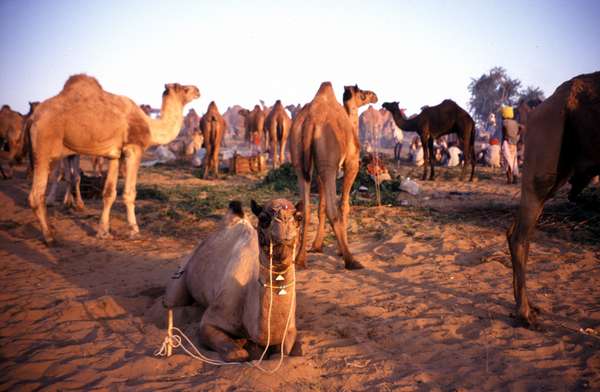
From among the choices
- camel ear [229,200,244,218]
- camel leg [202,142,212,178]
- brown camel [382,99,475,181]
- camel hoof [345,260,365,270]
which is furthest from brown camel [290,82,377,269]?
camel leg [202,142,212,178]

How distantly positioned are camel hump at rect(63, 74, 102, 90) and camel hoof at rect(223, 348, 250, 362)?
6339 millimetres

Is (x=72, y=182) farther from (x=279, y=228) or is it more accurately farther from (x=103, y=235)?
(x=279, y=228)

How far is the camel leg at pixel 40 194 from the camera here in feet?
22.8

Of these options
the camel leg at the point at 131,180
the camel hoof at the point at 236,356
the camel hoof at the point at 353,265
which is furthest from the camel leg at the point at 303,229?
the camel leg at the point at 131,180

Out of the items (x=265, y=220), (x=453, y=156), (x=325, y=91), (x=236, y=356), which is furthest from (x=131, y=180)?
(x=453, y=156)

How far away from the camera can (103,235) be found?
7.59m

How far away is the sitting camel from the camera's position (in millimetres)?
2750

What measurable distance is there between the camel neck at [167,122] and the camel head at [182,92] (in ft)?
0.34

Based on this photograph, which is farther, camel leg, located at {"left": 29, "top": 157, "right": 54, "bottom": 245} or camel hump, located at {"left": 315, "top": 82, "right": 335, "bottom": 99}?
camel leg, located at {"left": 29, "top": 157, "right": 54, "bottom": 245}

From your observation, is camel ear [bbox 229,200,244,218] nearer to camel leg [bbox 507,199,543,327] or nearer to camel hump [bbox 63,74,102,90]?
camel leg [bbox 507,199,543,327]

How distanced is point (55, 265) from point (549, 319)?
21.2 feet

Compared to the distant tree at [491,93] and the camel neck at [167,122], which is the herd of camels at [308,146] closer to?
the camel neck at [167,122]

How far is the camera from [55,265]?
6145mm

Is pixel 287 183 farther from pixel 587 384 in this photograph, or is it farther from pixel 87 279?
pixel 587 384
